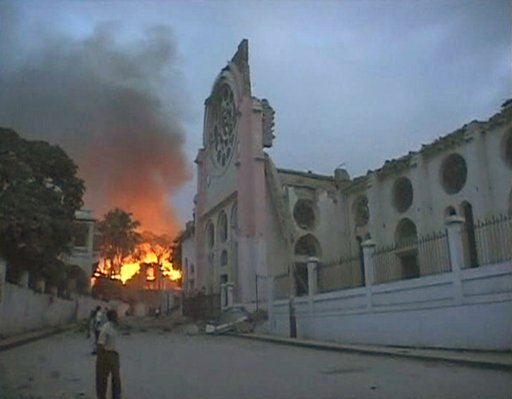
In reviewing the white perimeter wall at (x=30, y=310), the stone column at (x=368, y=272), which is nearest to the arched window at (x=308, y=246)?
the white perimeter wall at (x=30, y=310)

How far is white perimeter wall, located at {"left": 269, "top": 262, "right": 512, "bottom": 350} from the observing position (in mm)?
10422

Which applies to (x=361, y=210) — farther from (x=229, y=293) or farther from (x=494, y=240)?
(x=494, y=240)

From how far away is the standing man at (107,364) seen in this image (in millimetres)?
6027

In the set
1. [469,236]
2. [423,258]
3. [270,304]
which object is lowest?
[270,304]

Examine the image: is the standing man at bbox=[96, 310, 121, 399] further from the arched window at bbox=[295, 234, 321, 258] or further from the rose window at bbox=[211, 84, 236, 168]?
the rose window at bbox=[211, 84, 236, 168]

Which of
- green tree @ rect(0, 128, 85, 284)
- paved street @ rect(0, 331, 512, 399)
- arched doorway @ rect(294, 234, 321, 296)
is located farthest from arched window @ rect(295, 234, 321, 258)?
paved street @ rect(0, 331, 512, 399)

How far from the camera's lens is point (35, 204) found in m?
18.3

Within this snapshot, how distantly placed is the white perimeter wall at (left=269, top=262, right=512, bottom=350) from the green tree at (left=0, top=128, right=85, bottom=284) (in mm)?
9287

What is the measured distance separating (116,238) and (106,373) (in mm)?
42087

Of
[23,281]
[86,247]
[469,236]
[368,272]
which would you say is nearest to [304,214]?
[469,236]

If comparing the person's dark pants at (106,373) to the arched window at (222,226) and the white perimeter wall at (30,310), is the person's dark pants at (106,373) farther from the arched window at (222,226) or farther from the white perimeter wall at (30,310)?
the arched window at (222,226)

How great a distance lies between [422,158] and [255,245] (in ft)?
28.8

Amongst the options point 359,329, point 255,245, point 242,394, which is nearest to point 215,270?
point 255,245

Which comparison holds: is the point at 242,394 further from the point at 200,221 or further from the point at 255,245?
the point at 200,221
